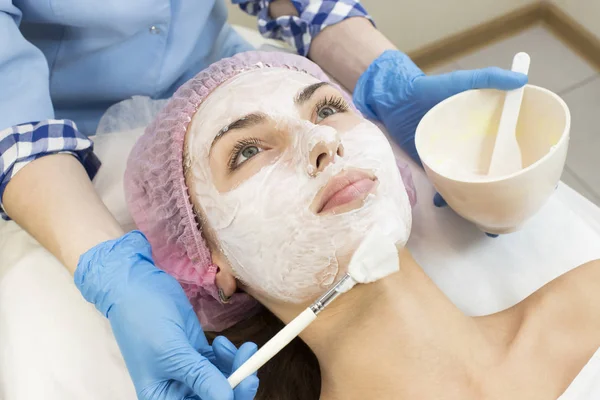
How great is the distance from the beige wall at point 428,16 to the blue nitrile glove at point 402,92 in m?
0.94

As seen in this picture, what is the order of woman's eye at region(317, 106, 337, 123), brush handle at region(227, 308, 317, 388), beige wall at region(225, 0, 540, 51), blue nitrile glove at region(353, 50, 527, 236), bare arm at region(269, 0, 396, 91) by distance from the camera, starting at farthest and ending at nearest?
beige wall at region(225, 0, 540, 51)
bare arm at region(269, 0, 396, 91)
blue nitrile glove at region(353, 50, 527, 236)
woman's eye at region(317, 106, 337, 123)
brush handle at region(227, 308, 317, 388)

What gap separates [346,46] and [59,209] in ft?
2.31

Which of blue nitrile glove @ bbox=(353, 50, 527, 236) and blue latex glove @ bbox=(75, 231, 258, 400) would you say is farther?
blue nitrile glove @ bbox=(353, 50, 527, 236)

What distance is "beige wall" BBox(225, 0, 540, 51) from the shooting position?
217 cm

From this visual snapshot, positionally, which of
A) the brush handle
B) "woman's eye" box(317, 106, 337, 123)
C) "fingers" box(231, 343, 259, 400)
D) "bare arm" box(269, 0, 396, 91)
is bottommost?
"fingers" box(231, 343, 259, 400)

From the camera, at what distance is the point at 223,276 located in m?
1.00

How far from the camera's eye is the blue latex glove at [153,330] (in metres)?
0.83

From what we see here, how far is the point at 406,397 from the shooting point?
91 cm

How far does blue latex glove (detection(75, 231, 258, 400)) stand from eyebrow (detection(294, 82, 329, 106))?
0.34 metres

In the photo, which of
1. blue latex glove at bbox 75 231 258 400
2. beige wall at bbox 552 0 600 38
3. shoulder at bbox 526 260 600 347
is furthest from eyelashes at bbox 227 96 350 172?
beige wall at bbox 552 0 600 38

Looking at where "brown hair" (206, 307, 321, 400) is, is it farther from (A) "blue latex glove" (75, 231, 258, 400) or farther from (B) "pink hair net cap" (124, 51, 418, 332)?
(A) "blue latex glove" (75, 231, 258, 400)

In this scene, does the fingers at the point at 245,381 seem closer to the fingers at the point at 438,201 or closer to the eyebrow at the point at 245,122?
the eyebrow at the point at 245,122

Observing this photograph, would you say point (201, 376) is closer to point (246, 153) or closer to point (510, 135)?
point (246, 153)

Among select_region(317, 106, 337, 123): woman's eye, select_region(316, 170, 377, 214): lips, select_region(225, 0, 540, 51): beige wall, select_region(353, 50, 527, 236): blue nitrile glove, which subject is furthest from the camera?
select_region(225, 0, 540, 51): beige wall
